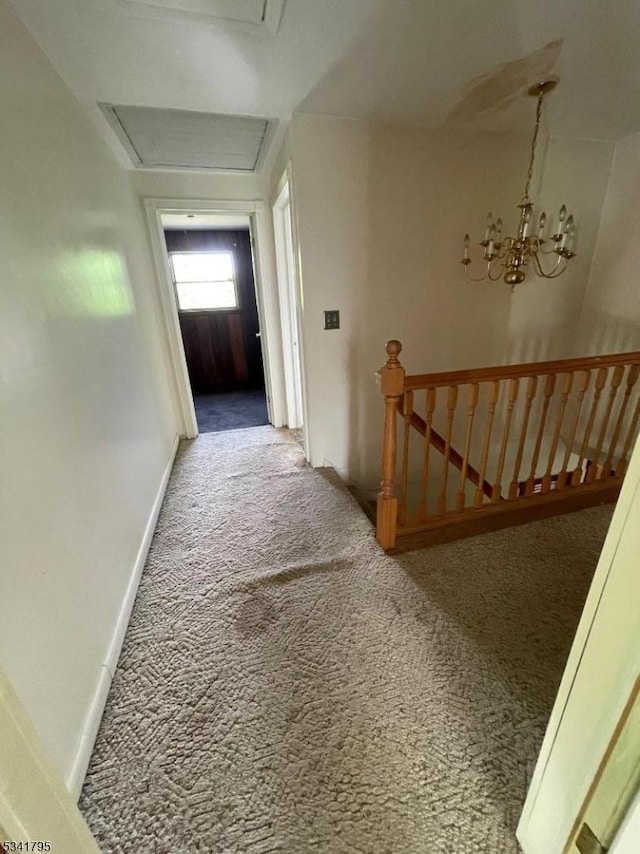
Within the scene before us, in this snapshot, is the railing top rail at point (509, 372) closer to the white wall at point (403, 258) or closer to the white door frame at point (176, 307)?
the white wall at point (403, 258)

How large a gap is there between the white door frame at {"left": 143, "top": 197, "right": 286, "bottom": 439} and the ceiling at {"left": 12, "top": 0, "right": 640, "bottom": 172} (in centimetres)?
80

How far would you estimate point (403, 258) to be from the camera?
2.29 metres

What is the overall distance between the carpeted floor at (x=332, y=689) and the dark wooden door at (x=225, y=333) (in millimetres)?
3601

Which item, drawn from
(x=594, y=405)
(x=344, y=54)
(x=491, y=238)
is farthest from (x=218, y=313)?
A: (x=594, y=405)

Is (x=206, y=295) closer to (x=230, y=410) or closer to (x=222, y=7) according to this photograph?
(x=230, y=410)

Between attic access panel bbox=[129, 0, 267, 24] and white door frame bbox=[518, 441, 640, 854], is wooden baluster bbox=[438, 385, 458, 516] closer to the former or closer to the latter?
white door frame bbox=[518, 441, 640, 854]

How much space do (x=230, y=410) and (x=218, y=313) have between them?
161cm

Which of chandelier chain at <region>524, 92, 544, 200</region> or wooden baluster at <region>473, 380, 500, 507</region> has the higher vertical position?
chandelier chain at <region>524, 92, 544, 200</region>

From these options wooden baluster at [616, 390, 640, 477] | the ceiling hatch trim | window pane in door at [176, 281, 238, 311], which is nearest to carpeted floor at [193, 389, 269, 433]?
window pane in door at [176, 281, 238, 311]

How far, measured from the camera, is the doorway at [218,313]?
4590 millimetres

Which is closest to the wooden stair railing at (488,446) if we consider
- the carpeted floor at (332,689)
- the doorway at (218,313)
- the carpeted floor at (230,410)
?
the carpeted floor at (332,689)

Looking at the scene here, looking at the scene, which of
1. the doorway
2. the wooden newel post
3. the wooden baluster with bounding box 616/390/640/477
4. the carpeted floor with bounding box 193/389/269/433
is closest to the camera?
the wooden newel post

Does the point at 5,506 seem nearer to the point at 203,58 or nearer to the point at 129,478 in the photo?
the point at 129,478

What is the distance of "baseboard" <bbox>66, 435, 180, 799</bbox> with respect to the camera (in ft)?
3.13
